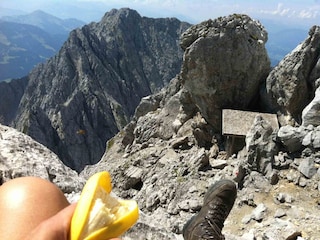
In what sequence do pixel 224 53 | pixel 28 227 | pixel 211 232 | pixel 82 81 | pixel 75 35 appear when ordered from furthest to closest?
pixel 75 35
pixel 82 81
pixel 224 53
pixel 211 232
pixel 28 227

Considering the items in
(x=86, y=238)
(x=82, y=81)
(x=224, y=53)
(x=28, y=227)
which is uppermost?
(x=86, y=238)

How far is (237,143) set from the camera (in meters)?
20.3

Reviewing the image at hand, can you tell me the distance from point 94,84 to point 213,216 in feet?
400

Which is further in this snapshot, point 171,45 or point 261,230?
point 171,45

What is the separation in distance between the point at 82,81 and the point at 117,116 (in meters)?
17.6

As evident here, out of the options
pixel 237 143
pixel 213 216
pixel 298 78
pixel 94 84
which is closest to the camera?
pixel 213 216

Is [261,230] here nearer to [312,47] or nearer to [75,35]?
[312,47]

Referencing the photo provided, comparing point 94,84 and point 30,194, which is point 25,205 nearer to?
point 30,194

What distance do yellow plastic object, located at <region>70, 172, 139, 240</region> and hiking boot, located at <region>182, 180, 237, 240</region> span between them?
12.6 feet

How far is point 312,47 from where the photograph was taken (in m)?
20.0

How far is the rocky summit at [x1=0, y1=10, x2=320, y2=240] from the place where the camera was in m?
11.0

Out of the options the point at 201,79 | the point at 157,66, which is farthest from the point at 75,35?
the point at 201,79

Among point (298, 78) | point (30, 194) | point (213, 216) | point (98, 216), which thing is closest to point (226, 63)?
point (298, 78)

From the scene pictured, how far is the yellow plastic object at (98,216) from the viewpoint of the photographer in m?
2.35
